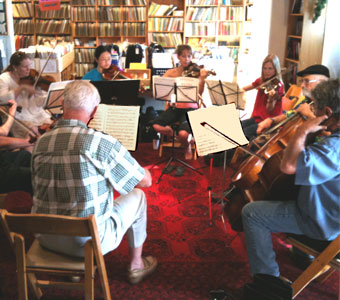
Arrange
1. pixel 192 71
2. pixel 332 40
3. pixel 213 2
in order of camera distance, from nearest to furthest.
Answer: pixel 192 71
pixel 332 40
pixel 213 2

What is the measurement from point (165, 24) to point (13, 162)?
564 cm

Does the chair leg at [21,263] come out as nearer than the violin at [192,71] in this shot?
Yes

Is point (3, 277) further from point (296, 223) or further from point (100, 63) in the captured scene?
point (100, 63)

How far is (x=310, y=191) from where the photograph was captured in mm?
1710

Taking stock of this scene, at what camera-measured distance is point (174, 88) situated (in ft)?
11.4

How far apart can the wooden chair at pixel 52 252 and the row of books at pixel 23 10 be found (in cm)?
737

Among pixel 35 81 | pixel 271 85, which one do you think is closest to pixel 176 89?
pixel 271 85

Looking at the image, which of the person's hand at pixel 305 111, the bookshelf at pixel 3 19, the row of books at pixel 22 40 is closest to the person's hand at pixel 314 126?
the person's hand at pixel 305 111

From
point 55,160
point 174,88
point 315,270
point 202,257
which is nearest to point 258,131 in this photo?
point 174,88

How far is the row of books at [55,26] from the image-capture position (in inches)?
311

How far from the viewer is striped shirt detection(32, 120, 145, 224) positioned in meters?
1.55

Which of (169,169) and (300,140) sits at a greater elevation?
(300,140)

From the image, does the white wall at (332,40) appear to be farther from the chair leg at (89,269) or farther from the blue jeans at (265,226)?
the chair leg at (89,269)

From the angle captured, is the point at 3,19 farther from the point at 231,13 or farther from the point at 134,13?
the point at 231,13
